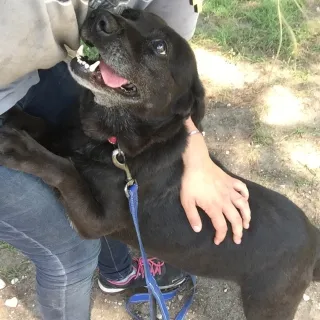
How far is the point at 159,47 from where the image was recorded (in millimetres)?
2121

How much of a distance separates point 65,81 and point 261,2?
8.86 feet

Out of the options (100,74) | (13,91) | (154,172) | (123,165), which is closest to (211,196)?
(154,172)

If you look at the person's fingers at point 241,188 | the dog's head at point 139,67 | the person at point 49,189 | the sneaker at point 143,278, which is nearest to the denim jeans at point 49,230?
the person at point 49,189

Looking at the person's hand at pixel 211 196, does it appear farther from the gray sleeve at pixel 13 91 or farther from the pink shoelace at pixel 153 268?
the pink shoelace at pixel 153 268

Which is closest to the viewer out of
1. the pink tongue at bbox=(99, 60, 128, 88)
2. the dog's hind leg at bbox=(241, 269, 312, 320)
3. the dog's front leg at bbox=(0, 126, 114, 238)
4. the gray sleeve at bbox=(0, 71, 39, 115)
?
the gray sleeve at bbox=(0, 71, 39, 115)

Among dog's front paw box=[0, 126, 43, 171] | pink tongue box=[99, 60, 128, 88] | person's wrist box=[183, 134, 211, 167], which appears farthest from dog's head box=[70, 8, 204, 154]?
dog's front paw box=[0, 126, 43, 171]

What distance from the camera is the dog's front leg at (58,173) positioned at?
1953 mm

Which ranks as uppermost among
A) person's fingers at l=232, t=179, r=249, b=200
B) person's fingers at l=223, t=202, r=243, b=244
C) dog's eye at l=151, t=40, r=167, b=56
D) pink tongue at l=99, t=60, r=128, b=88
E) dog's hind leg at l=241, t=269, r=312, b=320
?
dog's eye at l=151, t=40, r=167, b=56

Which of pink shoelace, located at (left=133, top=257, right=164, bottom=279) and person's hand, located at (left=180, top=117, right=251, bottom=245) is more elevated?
person's hand, located at (left=180, top=117, right=251, bottom=245)

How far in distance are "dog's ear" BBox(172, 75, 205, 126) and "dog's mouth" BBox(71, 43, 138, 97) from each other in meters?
0.21

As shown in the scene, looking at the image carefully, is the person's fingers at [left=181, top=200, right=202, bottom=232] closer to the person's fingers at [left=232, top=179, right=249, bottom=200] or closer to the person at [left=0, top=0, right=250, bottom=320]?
the person at [left=0, top=0, right=250, bottom=320]

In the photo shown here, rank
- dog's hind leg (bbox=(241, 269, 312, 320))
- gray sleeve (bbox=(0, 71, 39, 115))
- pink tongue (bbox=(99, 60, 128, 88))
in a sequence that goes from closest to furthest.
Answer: gray sleeve (bbox=(0, 71, 39, 115)), pink tongue (bbox=(99, 60, 128, 88)), dog's hind leg (bbox=(241, 269, 312, 320))

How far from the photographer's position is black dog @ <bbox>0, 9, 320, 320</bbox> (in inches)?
80.1

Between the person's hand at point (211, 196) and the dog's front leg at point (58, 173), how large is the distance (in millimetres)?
374
